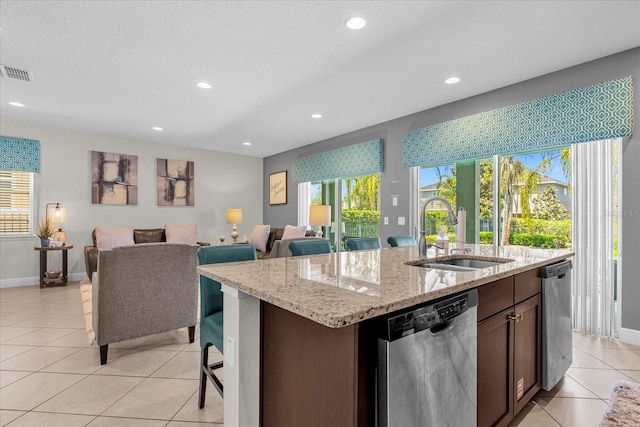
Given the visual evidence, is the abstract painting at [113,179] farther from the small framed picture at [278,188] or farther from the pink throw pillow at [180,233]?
the small framed picture at [278,188]

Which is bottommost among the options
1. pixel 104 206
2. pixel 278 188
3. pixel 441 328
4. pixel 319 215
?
pixel 441 328

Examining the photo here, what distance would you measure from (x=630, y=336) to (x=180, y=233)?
6.30 metres

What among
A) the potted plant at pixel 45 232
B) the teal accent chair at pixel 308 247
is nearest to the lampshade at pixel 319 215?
the teal accent chair at pixel 308 247

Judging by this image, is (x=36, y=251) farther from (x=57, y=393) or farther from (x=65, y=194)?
(x=57, y=393)

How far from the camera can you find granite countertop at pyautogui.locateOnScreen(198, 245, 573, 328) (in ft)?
2.92

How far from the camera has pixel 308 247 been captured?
235cm

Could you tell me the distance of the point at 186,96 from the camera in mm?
3861

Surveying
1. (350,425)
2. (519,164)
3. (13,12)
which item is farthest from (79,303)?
(519,164)

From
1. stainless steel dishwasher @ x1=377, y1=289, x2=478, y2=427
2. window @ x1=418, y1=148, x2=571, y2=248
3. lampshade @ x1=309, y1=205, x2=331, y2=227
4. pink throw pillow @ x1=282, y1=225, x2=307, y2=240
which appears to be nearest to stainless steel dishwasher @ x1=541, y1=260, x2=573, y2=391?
stainless steel dishwasher @ x1=377, y1=289, x2=478, y2=427

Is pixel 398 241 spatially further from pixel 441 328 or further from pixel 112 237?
pixel 112 237

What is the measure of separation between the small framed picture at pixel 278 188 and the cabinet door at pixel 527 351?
18.8 feet

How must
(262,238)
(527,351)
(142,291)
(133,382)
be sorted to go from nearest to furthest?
(527,351), (133,382), (142,291), (262,238)

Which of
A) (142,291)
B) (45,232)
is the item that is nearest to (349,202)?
(142,291)

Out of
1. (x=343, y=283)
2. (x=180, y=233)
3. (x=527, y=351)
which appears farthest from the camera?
(x=180, y=233)
